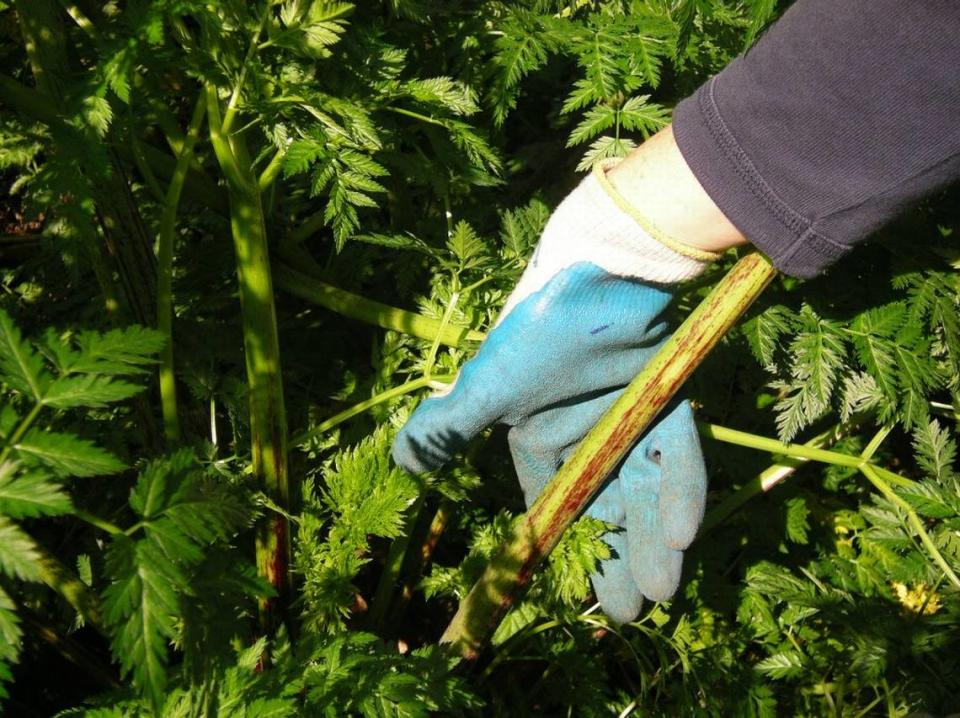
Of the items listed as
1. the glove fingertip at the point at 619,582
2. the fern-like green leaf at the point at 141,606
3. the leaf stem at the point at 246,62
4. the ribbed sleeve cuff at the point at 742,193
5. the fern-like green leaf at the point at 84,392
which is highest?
the leaf stem at the point at 246,62

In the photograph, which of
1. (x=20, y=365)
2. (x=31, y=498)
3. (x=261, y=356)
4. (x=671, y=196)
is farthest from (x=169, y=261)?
(x=671, y=196)

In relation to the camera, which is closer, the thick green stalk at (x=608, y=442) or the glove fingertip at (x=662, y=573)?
the thick green stalk at (x=608, y=442)

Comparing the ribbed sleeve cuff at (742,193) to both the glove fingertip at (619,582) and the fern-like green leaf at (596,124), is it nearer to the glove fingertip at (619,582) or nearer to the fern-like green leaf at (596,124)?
the fern-like green leaf at (596,124)

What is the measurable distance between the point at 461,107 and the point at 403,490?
2.93 ft

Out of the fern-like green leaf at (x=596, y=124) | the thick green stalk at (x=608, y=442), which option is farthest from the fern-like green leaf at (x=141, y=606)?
the fern-like green leaf at (x=596, y=124)

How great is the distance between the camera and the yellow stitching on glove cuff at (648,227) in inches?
67.4

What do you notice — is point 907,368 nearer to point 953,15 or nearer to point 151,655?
point 953,15

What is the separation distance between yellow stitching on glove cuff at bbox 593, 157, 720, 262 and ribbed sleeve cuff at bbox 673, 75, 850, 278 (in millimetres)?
115

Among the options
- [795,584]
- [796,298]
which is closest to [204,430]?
[796,298]

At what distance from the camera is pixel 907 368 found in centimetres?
210

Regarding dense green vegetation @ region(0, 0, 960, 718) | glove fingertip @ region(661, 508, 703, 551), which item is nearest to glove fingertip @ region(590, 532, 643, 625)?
dense green vegetation @ region(0, 0, 960, 718)

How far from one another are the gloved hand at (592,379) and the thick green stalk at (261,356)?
38 cm

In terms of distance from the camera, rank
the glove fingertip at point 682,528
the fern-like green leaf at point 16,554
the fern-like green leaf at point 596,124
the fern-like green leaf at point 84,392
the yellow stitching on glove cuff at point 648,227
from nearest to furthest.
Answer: the fern-like green leaf at point 16,554 < the fern-like green leaf at point 84,392 < the yellow stitching on glove cuff at point 648,227 < the glove fingertip at point 682,528 < the fern-like green leaf at point 596,124

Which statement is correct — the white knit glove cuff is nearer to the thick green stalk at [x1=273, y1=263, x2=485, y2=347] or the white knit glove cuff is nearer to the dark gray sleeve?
the dark gray sleeve
